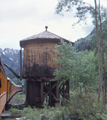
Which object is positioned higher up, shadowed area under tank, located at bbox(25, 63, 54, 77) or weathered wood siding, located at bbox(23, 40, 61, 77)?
weathered wood siding, located at bbox(23, 40, 61, 77)

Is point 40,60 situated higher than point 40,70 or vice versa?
point 40,60

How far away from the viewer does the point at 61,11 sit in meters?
13.7

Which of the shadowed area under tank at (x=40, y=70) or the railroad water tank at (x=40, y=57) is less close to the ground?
the railroad water tank at (x=40, y=57)

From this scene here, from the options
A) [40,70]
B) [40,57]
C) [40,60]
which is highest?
[40,57]

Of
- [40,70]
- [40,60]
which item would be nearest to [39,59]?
[40,60]

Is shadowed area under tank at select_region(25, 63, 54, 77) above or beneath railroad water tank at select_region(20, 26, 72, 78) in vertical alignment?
beneath

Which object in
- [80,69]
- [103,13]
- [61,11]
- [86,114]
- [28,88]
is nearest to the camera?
[86,114]

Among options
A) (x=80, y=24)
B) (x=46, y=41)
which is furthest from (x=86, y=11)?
(x=46, y=41)

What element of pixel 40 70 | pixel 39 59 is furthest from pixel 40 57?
pixel 40 70

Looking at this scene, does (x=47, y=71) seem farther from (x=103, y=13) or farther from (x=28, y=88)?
(x=103, y=13)

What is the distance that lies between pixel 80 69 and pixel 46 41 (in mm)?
4547

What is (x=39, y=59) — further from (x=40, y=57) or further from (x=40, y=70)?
(x=40, y=70)

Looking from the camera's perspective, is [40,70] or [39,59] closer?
[40,70]

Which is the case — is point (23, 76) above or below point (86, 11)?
below
